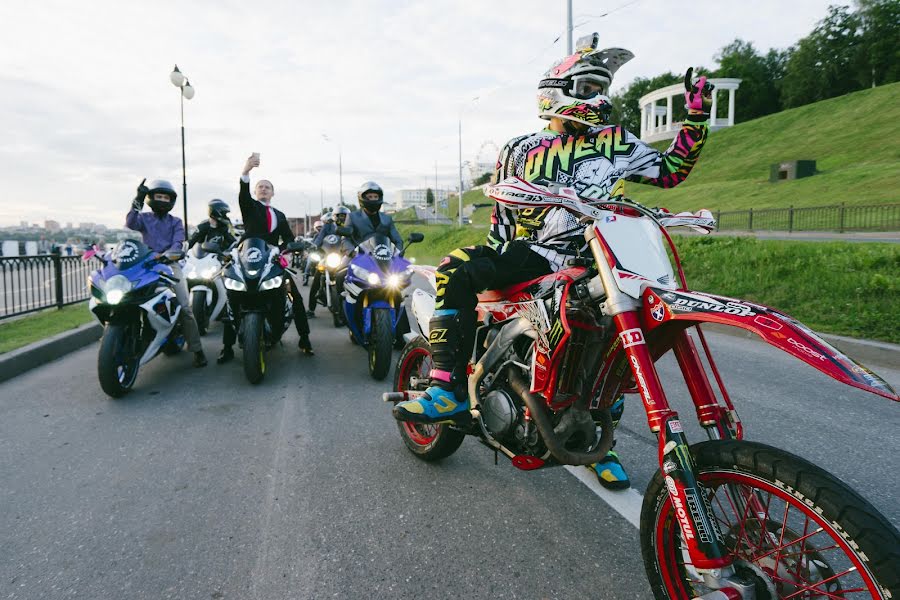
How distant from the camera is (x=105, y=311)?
17.9 feet

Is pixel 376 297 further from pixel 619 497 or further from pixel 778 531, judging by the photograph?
pixel 778 531

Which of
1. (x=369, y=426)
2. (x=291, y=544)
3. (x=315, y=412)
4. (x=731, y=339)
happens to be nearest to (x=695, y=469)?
(x=291, y=544)

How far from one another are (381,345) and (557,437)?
3.68 m

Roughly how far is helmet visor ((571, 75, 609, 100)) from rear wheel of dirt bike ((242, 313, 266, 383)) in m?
4.04

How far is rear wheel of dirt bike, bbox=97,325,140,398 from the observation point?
5160mm

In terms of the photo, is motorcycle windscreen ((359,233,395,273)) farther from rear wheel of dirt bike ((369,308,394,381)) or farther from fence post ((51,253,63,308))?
fence post ((51,253,63,308))

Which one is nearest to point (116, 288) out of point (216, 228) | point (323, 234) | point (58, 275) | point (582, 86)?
point (216, 228)

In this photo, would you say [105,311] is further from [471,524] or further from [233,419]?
[471,524]

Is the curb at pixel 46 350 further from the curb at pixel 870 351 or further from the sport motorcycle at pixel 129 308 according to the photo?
the curb at pixel 870 351

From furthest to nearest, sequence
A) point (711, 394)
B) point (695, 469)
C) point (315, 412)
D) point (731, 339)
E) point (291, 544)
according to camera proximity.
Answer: point (731, 339), point (315, 412), point (291, 544), point (711, 394), point (695, 469)

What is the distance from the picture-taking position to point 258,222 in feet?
23.2

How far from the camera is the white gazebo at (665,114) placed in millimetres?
73250

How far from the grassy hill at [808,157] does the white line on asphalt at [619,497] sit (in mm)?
26137

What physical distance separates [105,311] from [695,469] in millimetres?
5306
